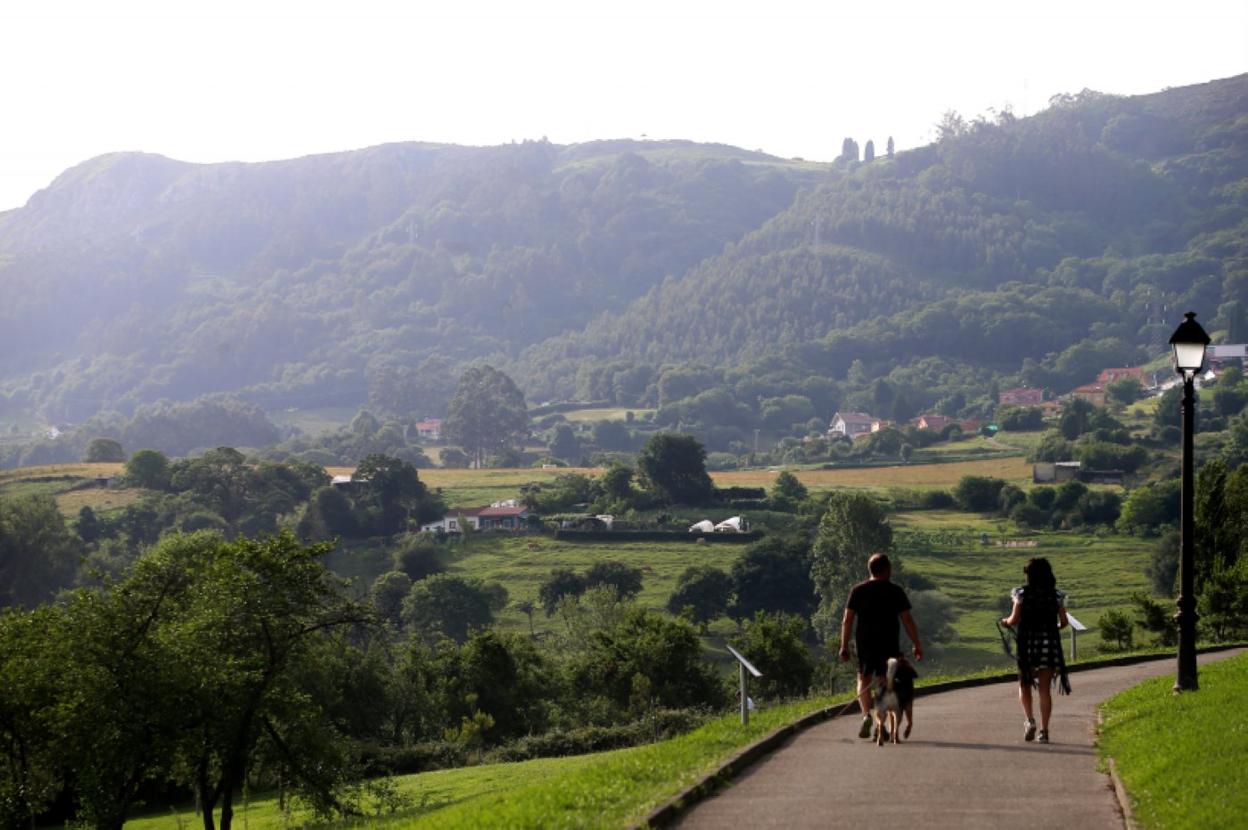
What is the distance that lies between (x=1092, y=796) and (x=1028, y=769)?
1225 mm

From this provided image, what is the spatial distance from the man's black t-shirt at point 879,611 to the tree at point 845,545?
61.3 metres

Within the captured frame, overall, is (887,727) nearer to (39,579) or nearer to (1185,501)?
(1185,501)

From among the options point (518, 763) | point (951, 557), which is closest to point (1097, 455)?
point (951, 557)

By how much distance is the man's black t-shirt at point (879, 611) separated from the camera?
13.7 metres

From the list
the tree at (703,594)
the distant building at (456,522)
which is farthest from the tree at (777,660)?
the distant building at (456,522)

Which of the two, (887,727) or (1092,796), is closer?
(1092,796)

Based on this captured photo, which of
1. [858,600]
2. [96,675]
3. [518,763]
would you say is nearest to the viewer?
[858,600]

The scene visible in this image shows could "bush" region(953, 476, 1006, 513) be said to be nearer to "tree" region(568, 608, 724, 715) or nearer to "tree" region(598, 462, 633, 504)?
"tree" region(598, 462, 633, 504)

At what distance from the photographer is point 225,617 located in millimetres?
26234

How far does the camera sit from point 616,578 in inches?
3209

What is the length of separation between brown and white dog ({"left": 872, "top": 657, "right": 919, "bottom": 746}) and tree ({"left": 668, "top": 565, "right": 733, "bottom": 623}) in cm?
6195

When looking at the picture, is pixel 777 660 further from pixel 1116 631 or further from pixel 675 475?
pixel 675 475

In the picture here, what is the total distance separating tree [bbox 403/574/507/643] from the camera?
254 feet

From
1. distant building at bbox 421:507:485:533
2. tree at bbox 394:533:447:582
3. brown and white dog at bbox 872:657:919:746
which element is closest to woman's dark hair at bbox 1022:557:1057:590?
brown and white dog at bbox 872:657:919:746
